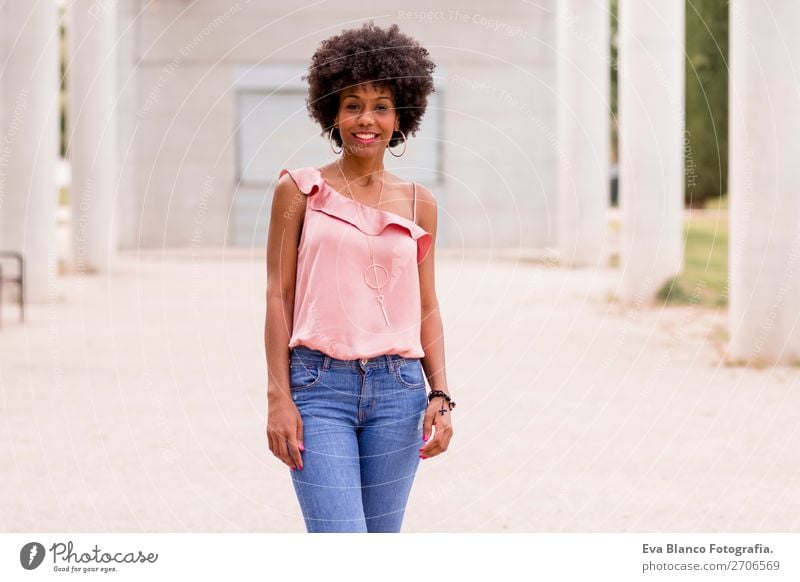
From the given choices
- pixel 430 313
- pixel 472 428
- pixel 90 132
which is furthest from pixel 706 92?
pixel 430 313

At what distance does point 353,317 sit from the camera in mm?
3818

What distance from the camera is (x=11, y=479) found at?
802cm

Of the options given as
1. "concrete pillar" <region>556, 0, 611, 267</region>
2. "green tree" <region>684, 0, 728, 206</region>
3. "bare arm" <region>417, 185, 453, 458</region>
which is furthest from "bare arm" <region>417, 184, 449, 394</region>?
"green tree" <region>684, 0, 728, 206</region>

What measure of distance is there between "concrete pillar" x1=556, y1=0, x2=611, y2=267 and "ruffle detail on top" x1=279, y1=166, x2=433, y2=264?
20.2 meters

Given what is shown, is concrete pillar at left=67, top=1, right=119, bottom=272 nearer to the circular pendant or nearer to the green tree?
the green tree

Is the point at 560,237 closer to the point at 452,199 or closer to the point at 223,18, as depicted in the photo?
the point at 452,199

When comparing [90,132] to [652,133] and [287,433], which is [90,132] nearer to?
[652,133]

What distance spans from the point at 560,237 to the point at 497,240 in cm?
342

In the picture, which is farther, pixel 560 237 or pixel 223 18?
pixel 223 18

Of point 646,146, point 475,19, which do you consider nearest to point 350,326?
point 646,146

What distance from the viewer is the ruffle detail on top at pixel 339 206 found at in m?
3.83

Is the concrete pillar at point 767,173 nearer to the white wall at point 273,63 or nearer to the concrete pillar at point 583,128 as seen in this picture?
the concrete pillar at point 583,128

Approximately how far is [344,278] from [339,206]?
0.69 feet

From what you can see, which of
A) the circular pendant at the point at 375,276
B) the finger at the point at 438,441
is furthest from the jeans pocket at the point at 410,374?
the circular pendant at the point at 375,276
